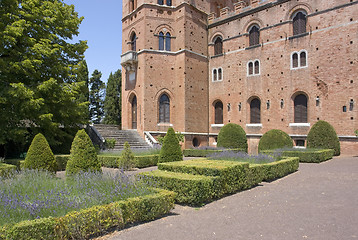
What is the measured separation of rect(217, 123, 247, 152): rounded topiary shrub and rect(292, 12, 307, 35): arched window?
886cm

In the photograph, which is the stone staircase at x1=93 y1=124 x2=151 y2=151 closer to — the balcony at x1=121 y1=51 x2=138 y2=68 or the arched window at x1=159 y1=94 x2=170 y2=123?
the arched window at x1=159 y1=94 x2=170 y2=123

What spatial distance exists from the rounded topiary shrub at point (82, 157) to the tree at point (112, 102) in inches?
1071

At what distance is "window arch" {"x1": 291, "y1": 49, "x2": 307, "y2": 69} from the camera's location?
2080 cm

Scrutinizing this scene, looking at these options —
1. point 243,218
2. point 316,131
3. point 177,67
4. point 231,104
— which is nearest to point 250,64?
point 231,104

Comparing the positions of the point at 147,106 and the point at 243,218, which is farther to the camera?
the point at 147,106

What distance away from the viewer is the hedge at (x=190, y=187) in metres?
6.79

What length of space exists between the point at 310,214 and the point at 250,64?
19.2 meters

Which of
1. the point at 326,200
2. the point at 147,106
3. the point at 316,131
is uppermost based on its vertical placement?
the point at 147,106

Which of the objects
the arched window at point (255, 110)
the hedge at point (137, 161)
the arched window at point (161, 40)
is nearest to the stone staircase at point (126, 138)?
the hedge at point (137, 161)

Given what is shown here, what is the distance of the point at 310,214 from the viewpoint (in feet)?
19.8

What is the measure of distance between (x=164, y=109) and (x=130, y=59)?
5.17m

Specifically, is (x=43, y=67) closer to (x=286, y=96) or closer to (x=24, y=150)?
(x=24, y=150)

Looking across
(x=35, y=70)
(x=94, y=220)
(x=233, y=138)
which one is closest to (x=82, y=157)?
(x=94, y=220)

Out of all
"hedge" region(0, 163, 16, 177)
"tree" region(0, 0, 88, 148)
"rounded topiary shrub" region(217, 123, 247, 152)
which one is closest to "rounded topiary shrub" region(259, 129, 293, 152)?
"rounded topiary shrub" region(217, 123, 247, 152)
